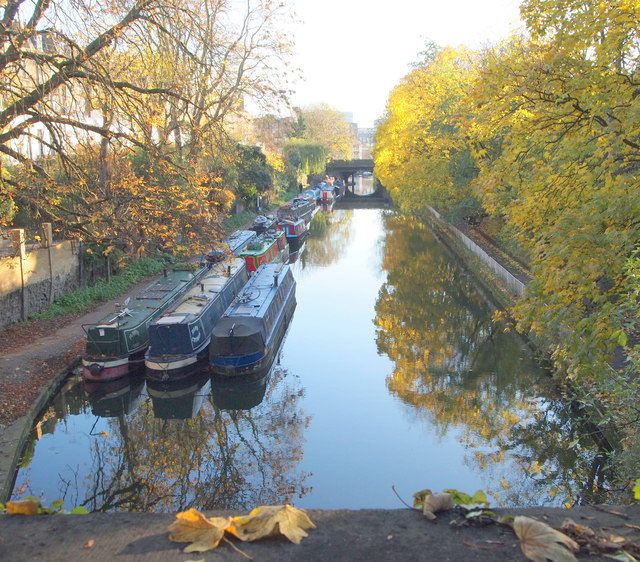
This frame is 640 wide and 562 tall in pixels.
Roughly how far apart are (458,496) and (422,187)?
1014 inches

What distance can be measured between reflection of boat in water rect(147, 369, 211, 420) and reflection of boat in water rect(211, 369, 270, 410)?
11.9 inches

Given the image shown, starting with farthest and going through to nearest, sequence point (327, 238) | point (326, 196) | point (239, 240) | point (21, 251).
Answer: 1. point (326, 196)
2. point (327, 238)
3. point (239, 240)
4. point (21, 251)

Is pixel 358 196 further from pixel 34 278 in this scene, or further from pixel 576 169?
pixel 576 169

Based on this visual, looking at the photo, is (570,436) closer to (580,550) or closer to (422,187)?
(580,550)

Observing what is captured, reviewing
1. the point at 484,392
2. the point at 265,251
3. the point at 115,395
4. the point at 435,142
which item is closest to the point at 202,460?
the point at 115,395

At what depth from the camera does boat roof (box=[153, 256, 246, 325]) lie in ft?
47.9

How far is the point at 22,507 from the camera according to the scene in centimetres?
387

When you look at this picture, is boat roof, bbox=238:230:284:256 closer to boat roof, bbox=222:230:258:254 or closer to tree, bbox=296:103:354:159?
boat roof, bbox=222:230:258:254

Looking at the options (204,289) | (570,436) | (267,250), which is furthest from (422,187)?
(570,436)

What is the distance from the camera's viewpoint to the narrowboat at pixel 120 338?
45.4 ft

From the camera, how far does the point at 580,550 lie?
3.33 m

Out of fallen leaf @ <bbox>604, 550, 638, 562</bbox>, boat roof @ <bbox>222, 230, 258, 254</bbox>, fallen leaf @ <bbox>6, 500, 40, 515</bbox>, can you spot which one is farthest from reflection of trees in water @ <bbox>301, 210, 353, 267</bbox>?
fallen leaf @ <bbox>604, 550, 638, 562</bbox>

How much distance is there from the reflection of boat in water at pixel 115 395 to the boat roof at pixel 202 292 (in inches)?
68.0

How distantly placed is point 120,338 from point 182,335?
1.50 metres
